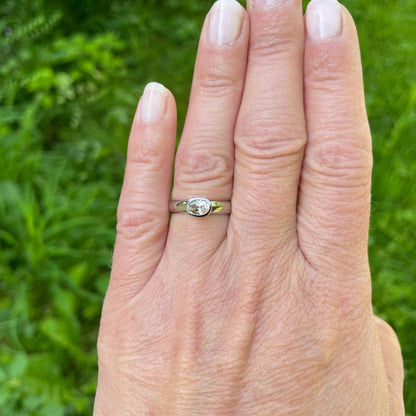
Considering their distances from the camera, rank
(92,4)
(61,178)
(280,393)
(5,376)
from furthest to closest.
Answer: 1. (92,4)
2. (61,178)
3. (5,376)
4. (280,393)

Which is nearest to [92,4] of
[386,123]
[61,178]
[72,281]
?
[61,178]

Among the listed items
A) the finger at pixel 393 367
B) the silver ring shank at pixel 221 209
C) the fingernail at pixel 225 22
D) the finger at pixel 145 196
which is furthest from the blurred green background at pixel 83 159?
the fingernail at pixel 225 22

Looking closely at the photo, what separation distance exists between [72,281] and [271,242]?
131 centimetres

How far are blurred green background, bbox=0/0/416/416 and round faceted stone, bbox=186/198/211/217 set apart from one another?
1.13 metres

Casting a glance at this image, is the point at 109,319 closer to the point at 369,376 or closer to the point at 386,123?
the point at 369,376

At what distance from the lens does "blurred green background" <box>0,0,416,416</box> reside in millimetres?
2254

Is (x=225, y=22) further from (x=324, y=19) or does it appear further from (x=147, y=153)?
(x=147, y=153)

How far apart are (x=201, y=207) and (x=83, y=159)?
4.79 ft

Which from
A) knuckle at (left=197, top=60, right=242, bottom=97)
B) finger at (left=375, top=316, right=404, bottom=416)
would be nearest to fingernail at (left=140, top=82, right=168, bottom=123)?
knuckle at (left=197, top=60, right=242, bottom=97)

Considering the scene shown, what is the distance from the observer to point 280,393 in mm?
1309

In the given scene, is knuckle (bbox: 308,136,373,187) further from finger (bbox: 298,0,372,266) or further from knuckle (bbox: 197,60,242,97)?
knuckle (bbox: 197,60,242,97)

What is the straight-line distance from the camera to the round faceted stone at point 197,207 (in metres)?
1.42

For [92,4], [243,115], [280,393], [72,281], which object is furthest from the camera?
[92,4]

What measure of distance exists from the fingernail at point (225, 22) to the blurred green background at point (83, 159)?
3.90 ft
